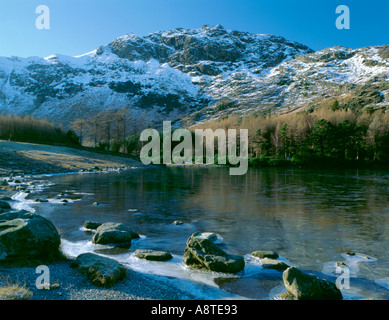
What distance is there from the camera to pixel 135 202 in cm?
2375

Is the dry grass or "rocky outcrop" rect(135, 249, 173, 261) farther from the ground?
the dry grass

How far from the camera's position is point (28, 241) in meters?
8.87

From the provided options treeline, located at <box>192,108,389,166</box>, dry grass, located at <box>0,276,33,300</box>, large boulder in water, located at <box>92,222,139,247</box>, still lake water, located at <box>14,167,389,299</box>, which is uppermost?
treeline, located at <box>192,108,389,166</box>

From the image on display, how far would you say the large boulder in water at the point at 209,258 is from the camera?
375 inches

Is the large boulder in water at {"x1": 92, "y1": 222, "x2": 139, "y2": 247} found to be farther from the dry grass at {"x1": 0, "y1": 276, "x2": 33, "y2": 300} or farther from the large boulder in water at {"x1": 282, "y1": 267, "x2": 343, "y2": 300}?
the large boulder in water at {"x1": 282, "y1": 267, "x2": 343, "y2": 300}

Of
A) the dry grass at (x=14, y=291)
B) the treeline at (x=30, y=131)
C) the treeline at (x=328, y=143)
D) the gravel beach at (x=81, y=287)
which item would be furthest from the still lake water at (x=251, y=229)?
the treeline at (x=30, y=131)

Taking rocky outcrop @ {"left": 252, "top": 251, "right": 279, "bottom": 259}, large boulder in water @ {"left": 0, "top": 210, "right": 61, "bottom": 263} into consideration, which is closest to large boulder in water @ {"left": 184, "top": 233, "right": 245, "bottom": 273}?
rocky outcrop @ {"left": 252, "top": 251, "right": 279, "bottom": 259}

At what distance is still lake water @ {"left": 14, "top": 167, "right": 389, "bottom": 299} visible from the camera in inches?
355

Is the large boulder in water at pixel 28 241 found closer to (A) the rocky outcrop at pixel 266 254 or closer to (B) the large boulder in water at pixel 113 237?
(B) the large boulder in water at pixel 113 237

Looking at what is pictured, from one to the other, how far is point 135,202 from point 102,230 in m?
10.9

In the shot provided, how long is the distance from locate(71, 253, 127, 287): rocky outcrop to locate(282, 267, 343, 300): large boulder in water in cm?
447

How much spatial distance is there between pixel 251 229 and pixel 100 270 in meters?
9.40

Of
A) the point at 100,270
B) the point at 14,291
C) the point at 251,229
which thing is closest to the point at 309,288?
the point at 100,270

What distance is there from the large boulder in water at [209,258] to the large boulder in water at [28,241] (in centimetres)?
427
